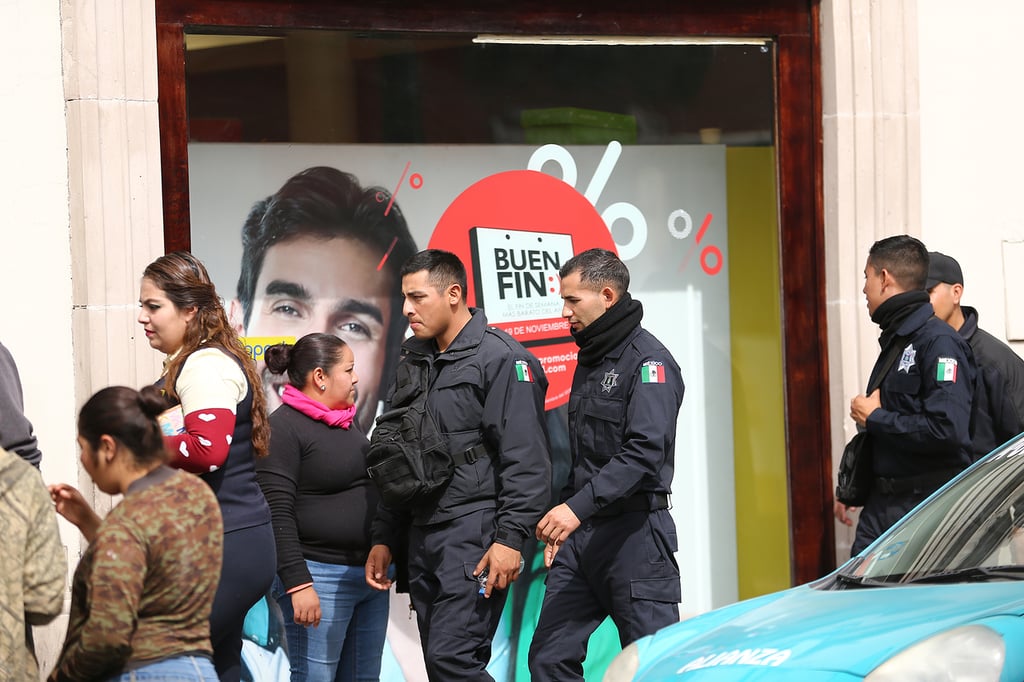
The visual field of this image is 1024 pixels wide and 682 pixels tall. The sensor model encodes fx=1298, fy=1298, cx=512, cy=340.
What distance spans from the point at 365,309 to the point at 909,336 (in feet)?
8.26

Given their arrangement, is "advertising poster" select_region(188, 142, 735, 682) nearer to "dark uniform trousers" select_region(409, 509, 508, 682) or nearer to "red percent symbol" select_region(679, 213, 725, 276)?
"red percent symbol" select_region(679, 213, 725, 276)

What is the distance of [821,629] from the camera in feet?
11.5

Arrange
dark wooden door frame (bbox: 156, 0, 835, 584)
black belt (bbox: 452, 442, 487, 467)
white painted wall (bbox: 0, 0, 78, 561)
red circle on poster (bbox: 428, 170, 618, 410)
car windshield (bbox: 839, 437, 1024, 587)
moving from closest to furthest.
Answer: car windshield (bbox: 839, 437, 1024, 587) → black belt (bbox: 452, 442, 487, 467) → white painted wall (bbox: 0, 0, 78, 561) → red circle on poster (bbox: 428, 170, 618, 410) → dark wooden door frame (bbox: 156, 0, 835, 584)

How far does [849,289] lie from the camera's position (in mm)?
6488

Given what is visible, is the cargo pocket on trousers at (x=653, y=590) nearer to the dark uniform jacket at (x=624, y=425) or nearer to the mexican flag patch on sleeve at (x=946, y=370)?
the dark uniform jacket at (x=624, y=425)

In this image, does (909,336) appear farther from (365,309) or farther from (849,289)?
(365,309)

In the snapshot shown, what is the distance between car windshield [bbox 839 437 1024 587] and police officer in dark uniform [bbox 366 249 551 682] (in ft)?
4.29

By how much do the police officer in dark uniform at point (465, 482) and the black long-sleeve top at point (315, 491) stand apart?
13 centimetres

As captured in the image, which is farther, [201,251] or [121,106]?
[201,251]

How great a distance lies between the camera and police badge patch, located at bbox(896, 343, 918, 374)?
5211mm

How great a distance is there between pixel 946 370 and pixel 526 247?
7.36 feet

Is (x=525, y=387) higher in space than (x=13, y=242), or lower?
lower

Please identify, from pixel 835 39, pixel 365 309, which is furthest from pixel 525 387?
pixel 835 39

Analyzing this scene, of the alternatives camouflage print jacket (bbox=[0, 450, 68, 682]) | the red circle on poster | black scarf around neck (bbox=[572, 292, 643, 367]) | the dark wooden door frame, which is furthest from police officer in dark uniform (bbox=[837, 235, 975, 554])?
camouflage print jacket (bbox=[0, 450, 68, 682])
